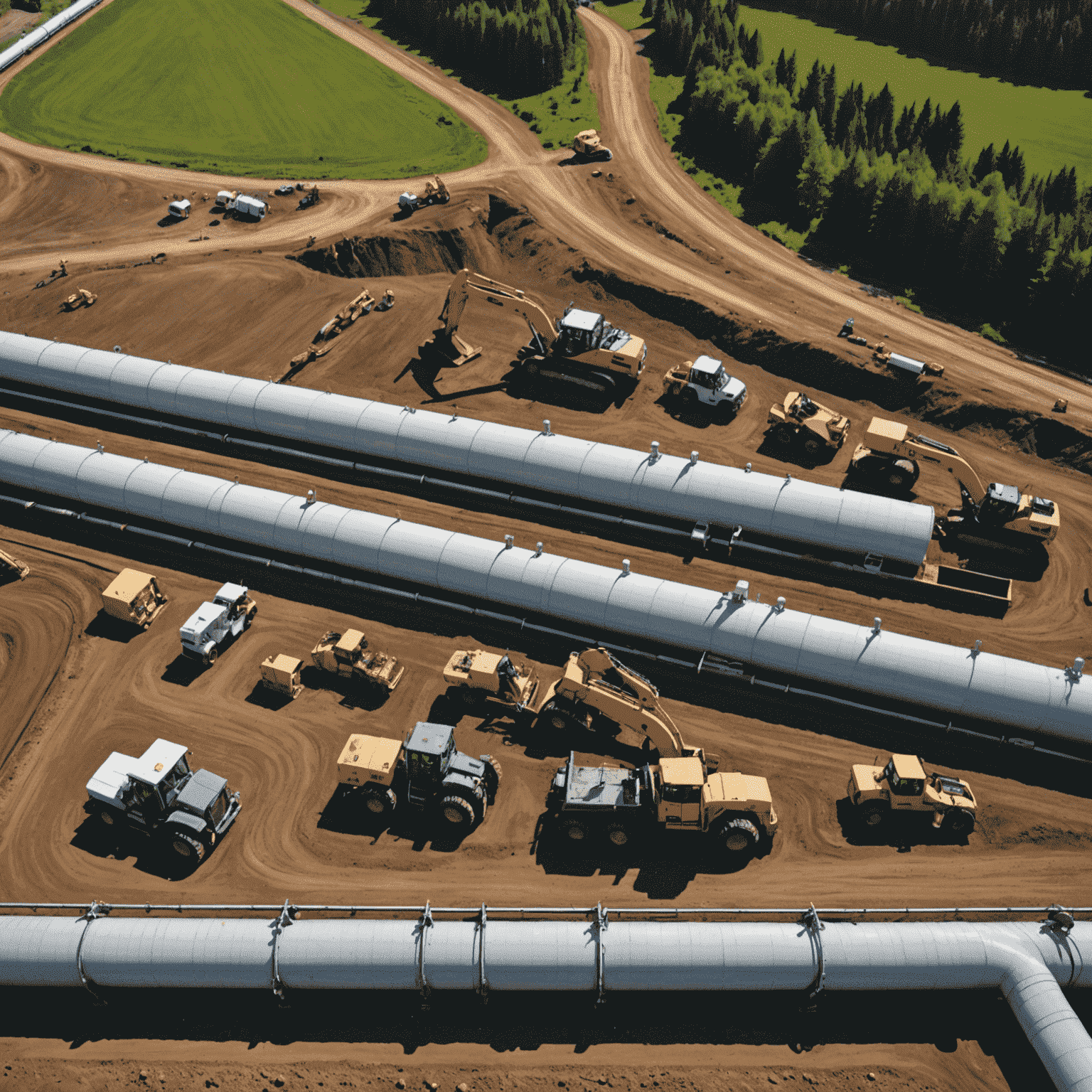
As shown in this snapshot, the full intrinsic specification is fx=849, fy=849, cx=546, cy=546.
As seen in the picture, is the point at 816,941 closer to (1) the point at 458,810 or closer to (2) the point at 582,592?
(1) the point at 458,810

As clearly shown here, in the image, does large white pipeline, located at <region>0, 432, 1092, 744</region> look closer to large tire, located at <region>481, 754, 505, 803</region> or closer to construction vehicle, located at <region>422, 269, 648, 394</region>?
large tire, located at <region>481, 754, 505, 803</region>

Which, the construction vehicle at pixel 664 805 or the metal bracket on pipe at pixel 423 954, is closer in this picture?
the metal bracket on pipe at pixel 423 954

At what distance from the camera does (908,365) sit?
5756 centimetres

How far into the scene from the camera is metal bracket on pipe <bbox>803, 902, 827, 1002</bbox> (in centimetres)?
2841

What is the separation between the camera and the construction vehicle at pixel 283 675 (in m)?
38.6

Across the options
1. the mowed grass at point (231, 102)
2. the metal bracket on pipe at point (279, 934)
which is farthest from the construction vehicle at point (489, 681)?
the mowed grass at point (231, 102)

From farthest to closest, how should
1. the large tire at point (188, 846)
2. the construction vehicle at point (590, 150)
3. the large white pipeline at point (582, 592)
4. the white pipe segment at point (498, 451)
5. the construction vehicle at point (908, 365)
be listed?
the construction vehicle at point (590, 150), the construction vehicle at point (908, 365), the white pipe segment at point (498, 451), the large white pipeline at point (582, 592), the large tire at point (188, 846)

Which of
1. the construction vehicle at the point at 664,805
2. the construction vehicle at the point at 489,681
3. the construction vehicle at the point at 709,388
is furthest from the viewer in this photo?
the construction vehicle at the point at 709,388

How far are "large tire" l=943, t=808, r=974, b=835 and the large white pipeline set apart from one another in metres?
5.19

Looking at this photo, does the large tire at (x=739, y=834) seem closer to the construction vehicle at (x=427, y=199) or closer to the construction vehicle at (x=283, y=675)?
the construction vehicle at (x=283, y=675)

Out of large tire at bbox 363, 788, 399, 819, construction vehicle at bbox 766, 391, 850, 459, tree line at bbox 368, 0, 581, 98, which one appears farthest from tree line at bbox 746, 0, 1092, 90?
large tire at bbox 363, 788, 399, 819

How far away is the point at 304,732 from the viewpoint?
3788cm

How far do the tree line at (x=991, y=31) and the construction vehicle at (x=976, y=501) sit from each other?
303 feet

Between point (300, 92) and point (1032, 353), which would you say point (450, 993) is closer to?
point (1032, 353)
